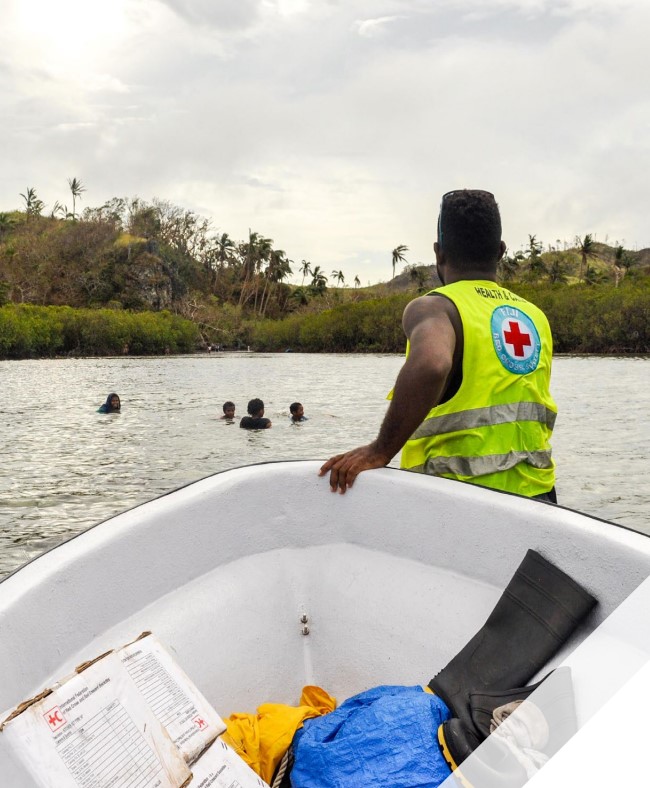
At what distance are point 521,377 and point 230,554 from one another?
3.14 ft

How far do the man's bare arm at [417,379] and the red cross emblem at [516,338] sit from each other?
0.59ft

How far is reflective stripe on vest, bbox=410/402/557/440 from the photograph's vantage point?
199 cm

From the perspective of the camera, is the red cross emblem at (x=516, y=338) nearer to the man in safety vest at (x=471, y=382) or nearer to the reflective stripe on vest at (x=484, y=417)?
the man in safety vest at (x=471, y=382)

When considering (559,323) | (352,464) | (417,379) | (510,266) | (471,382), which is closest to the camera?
(417,379)

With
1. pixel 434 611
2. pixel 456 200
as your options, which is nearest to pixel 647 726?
pixel 434 611

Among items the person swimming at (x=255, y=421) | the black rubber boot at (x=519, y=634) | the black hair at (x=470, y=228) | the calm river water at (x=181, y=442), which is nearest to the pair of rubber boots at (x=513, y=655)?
the black rubber boot at (x=519, y=634)

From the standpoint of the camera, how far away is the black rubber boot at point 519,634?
1585 mm

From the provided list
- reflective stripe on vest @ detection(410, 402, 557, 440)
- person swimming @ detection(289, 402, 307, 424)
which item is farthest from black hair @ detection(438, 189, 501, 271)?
person swimming @ detection(289, 402, 307, 424)

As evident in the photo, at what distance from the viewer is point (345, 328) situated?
5781 cm

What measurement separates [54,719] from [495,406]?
4.25 ft

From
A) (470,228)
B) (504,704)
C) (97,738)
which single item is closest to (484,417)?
(470,228)

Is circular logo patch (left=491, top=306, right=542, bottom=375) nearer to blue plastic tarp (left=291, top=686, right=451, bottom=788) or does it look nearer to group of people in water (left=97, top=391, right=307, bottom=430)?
blue plastic tarp (left=291, top=686, right=451, bottom=788)

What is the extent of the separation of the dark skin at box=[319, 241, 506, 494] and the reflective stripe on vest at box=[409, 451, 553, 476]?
0.48 ft

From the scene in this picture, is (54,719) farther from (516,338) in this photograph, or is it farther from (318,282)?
(318,282)
